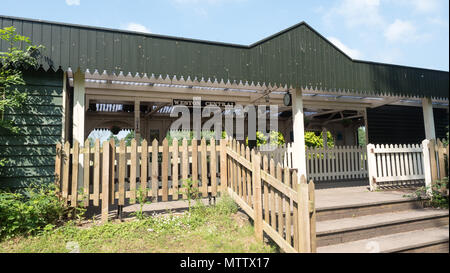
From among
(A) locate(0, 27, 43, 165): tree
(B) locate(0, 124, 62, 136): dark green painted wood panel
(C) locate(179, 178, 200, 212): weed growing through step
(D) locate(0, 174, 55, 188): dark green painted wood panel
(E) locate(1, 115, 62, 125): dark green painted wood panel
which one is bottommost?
(C) locate(179, 178, 200, 212): weed growing through step

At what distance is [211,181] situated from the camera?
492cm

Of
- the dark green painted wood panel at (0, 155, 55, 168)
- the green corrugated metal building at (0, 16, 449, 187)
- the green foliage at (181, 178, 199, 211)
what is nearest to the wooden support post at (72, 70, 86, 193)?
the green corrugated metal building at (0, 16, 449, 187)

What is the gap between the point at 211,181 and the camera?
4.92 metres

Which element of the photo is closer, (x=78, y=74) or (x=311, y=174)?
(x=78, y=74)

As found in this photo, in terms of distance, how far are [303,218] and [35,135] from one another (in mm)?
4756

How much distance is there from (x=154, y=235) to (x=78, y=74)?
11.7 feet

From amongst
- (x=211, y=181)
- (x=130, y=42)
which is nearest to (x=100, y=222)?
(x=211, y=181)

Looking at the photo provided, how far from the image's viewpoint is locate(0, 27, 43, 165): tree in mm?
4172

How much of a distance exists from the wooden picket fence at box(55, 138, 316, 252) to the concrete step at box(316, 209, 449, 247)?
52 centimetres

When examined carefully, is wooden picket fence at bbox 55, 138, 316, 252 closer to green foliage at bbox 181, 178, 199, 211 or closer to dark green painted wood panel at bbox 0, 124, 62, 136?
green foliage at bbox 181, 178, 199, 211

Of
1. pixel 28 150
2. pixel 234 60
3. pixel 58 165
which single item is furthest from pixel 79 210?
pixel 234 60

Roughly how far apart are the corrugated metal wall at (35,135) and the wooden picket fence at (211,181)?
0.42m

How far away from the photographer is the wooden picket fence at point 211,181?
322 cm
